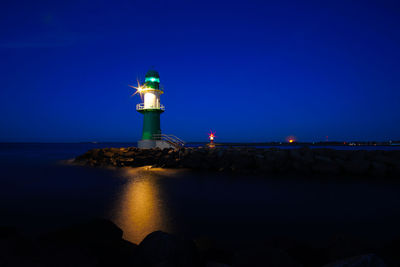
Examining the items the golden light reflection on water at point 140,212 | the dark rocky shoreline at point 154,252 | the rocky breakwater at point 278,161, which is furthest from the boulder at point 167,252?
the rocky breakwater at point 278,161

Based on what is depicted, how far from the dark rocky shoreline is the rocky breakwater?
8.49 meters

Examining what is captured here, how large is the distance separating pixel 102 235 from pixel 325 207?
18.8 feet

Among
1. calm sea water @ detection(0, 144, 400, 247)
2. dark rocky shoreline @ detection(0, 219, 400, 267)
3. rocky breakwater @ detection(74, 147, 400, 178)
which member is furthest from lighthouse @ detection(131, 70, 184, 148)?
dark rocky shoreline @ detection(0, 219, 400, 267)

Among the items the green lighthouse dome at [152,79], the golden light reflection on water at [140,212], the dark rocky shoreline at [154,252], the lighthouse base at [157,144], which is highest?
the green lighthouse dome at [152,79]

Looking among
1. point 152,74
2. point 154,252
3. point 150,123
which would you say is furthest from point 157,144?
point 154,252

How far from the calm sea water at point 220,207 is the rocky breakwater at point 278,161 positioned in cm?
140

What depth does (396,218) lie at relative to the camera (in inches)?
194

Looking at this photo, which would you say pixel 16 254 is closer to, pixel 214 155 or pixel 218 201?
pixel 218 201

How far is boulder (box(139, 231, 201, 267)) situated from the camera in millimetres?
2039

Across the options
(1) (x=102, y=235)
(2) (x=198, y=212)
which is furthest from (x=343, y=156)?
(1) (x=102, y=235)

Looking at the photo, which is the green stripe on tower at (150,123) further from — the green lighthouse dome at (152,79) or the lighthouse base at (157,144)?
the green lighthouse dome at (152,79)

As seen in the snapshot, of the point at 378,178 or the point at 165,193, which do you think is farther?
the point at 378,178

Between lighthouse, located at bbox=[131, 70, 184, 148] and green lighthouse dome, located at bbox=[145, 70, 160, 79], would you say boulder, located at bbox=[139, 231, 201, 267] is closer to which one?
lighthouse, located at bbox=[131, 70, 184, 148]

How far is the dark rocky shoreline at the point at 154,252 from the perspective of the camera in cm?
191
